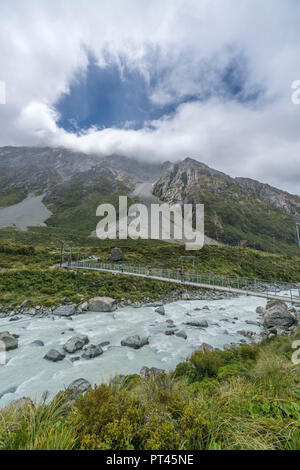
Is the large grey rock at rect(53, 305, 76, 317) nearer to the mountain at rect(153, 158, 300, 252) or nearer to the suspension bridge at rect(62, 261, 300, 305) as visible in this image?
the suspension bridge at rect(62, 261, 300, 305)

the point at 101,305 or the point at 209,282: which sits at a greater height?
the point at 209,282

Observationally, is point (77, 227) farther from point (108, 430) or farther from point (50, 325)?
point (108, 430)

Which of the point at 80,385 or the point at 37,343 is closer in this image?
the point at 80,385

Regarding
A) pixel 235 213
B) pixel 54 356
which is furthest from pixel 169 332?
pixel 235 213

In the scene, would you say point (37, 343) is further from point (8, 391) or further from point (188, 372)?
point (188, 372)

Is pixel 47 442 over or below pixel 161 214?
below

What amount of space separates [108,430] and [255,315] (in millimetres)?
17825

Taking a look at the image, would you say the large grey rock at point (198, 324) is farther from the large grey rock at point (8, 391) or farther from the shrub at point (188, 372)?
the large grey rock at point (8, 391)

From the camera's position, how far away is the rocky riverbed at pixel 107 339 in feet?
24.2

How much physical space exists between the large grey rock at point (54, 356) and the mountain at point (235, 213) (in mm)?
116253

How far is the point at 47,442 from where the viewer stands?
6.42ft

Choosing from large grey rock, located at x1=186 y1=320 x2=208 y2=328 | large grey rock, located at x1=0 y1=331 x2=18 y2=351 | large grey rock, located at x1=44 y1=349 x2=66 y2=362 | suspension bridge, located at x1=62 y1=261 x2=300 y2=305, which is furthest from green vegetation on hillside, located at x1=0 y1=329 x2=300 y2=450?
large grey rock, located at x1=186 y1=320 x2=208 y2=328

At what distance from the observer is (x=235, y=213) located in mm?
144000

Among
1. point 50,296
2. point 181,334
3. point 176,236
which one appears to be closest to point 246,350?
point 181,334
